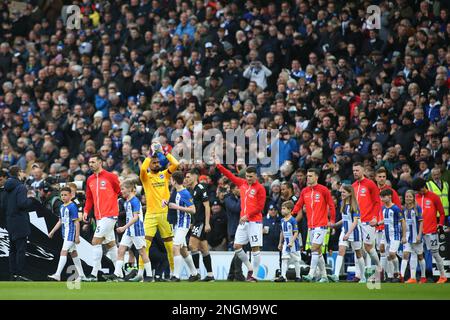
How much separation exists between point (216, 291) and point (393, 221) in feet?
19.0

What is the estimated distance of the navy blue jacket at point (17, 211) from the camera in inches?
794

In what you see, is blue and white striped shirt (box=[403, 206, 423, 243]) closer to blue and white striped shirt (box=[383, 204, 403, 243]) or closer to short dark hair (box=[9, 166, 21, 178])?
blue and white striped shirt (box=[383, 204, 403, 243])

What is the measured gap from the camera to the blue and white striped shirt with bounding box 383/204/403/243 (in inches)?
851

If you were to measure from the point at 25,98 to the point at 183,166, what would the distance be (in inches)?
374

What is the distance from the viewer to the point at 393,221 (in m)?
21.7

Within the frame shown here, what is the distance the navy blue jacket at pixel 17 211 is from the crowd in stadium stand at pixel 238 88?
15.4 ft

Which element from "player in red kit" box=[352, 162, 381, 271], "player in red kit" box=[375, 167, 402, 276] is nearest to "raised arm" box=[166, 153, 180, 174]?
"player in red kit" box=[352, 162, 381, 271]

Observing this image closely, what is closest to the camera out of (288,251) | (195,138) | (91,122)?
(288,251)

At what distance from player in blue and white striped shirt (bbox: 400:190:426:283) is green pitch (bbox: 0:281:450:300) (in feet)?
7.57

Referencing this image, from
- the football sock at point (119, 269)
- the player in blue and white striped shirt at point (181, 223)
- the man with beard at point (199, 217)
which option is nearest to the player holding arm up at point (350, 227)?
the man with beard at point (199, 217)

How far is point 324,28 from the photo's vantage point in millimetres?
28688

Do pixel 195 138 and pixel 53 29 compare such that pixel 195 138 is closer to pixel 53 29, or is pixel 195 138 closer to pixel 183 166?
pixel 183 166
